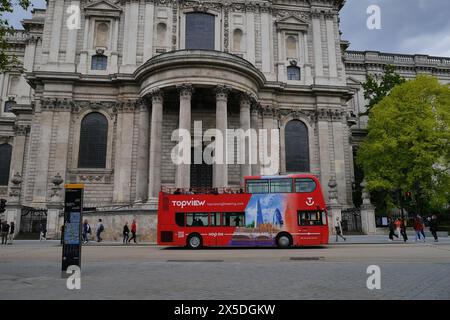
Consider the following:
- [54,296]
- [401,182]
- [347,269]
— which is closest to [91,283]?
[54,296]

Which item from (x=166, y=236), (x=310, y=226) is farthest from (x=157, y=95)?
(x=310, y=226)

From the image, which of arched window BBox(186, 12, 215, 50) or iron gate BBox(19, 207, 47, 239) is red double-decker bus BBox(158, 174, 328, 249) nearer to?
iron gate BBox(19, 207, 47, 239)

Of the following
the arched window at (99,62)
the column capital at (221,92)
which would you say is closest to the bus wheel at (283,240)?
the column capital at (221,92)

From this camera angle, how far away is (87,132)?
107 ft

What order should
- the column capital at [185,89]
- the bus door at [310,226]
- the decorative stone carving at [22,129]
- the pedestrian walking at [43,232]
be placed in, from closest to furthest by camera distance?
the bus door at [310,226]
the pedestrian walking at [43,232]
the column capital at [185,89]
the decorative stone carving at [22,129]

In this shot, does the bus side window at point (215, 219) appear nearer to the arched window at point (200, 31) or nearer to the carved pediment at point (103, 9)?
the arched window at point (200, 31)

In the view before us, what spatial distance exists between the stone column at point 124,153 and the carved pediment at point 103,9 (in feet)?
30.6

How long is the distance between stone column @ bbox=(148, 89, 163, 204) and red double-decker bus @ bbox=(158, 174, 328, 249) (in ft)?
20.9

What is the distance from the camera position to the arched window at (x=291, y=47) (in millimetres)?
37431

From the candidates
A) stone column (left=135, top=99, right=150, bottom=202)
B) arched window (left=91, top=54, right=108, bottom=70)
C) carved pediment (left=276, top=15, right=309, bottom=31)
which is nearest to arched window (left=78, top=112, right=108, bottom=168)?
stone column (left=135, top=99, right=150, bottom=202)

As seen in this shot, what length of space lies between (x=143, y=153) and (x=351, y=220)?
60.2 feet

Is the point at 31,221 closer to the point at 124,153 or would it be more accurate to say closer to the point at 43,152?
the point at 43,152

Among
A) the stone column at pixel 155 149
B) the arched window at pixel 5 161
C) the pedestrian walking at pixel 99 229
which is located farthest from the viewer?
the arched window at pixel 5 161

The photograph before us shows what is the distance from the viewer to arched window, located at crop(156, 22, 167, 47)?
34.2 m
